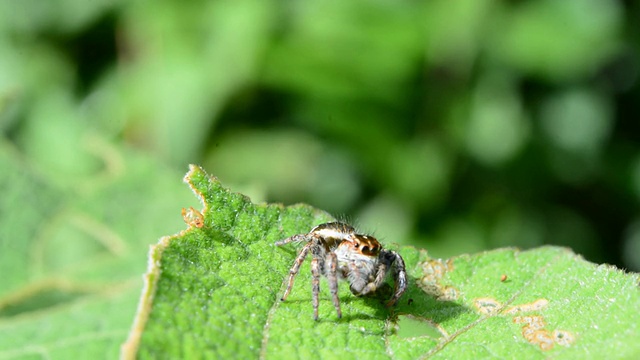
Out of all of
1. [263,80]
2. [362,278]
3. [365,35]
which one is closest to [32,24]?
[263,80]

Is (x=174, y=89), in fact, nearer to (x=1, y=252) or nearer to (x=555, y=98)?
(x=1, y=252)

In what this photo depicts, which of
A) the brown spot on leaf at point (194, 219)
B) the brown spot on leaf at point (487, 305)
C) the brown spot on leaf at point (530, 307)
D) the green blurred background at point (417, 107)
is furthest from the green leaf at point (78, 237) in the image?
the brown spot on leaf at point (530, 307)

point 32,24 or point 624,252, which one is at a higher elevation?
point 32,24

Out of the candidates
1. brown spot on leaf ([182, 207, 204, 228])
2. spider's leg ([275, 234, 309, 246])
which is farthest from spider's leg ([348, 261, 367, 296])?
brown spot on leaf ([182, 207, 204, 228])

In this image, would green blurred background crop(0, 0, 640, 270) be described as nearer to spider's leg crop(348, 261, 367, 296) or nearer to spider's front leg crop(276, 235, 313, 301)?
spider's front leg crop(276, 235, 313, 301)

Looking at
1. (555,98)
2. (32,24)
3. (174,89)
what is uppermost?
(32,24)

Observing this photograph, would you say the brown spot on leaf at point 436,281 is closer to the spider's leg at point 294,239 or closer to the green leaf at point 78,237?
the spider's leg at point 294,239

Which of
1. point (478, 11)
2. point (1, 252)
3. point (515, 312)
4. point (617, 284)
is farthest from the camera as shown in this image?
point (478, 11)
